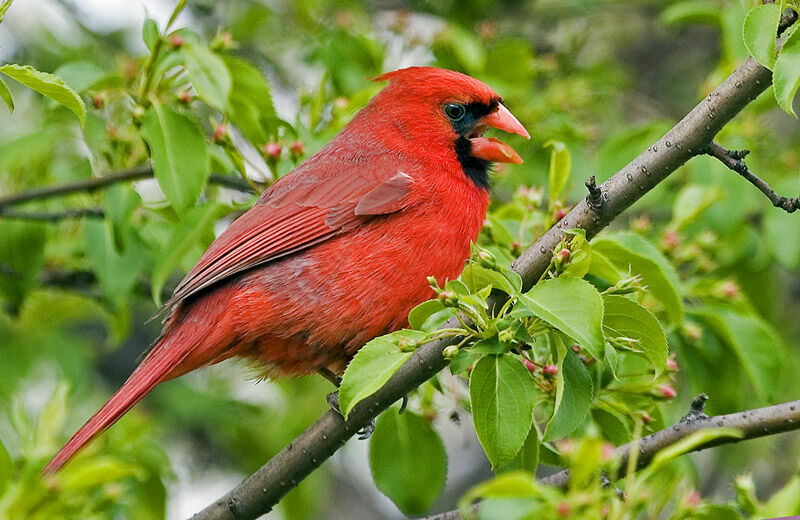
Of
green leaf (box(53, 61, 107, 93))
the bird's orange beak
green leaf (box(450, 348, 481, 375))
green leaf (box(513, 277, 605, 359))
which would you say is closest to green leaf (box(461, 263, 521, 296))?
green leaf (box(513, 277, 605, 359))

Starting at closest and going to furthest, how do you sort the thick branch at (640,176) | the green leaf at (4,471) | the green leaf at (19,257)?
the green leaf at (4,471) → the thick branch at (640,176) → the green leaf at (19,257)

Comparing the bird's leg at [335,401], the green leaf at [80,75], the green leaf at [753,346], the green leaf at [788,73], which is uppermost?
the green leaf at [788,73]

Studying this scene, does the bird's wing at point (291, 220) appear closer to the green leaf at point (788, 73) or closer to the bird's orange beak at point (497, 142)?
the bird's orange beak at point (497, 142)

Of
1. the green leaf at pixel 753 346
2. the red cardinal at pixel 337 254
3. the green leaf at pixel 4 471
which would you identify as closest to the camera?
the green leaf at pixel 4 471

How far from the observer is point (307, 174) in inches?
157

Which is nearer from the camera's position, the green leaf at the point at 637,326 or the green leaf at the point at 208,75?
the green leaf at the point at 637,326

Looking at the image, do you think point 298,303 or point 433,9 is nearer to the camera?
point 298,303

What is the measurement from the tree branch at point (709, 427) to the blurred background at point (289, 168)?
1.18 ft

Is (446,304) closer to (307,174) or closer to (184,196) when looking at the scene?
(184,196)

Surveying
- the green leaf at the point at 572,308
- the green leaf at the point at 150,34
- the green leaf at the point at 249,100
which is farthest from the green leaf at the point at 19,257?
the green leaf at the point at 572,308

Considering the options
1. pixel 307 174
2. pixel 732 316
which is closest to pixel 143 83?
pixel 307 174

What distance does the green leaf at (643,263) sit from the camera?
3025mm

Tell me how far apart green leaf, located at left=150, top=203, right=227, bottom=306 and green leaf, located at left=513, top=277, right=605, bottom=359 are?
1.44 metres

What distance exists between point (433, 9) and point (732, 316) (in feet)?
9.69
